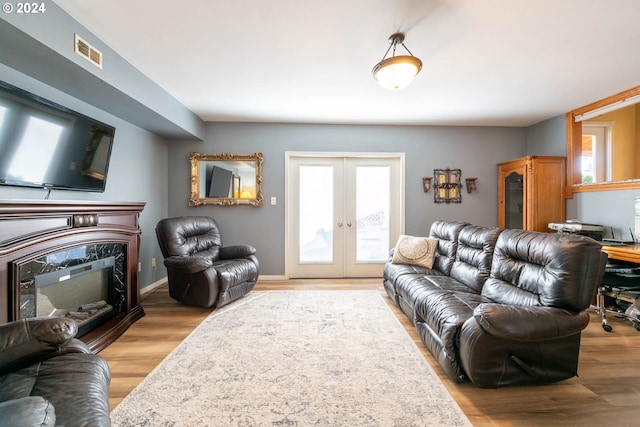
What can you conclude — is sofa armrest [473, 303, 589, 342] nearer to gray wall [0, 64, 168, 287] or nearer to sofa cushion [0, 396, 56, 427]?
sofa cushion [0, 396, 56, 427]

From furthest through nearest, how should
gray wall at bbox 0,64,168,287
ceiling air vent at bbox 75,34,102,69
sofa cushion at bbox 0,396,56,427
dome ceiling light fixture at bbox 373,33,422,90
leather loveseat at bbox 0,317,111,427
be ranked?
gray wall at bbox 0,64,168,287
dome ceiling light fixture at bbox 373,33,422,90
ceiling air vent at bbox 75,34,102,69
leather loveseat at bbox 0,317,111,427
sofa cushion at bbox 0,396,56,427

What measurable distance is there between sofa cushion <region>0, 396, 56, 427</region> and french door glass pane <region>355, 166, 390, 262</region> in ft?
12.5

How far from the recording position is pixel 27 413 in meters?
0.80

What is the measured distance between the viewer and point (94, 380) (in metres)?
1.14

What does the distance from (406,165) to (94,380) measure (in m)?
4.23

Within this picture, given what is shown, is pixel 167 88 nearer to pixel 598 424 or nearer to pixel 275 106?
pixel 275 106

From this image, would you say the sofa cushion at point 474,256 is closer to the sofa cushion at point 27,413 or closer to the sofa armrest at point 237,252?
the sofa armrest at point 237,252

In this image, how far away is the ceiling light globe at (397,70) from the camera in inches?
78.7

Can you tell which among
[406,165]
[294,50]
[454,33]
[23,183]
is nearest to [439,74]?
[454,33]

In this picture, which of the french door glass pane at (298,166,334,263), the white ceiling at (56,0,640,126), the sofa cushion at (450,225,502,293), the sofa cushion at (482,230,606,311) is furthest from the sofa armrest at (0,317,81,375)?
the french door glass pane at (298,166,334,263)

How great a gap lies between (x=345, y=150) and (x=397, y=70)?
2.21 m

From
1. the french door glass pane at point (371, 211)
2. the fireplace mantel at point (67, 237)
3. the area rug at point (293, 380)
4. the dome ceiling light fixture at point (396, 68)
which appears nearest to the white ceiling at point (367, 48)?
the dome ceiling light fixture at point (396, 68)

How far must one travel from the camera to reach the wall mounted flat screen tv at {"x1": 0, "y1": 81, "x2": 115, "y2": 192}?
1798mm

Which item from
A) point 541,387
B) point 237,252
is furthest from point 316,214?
point 541,387
